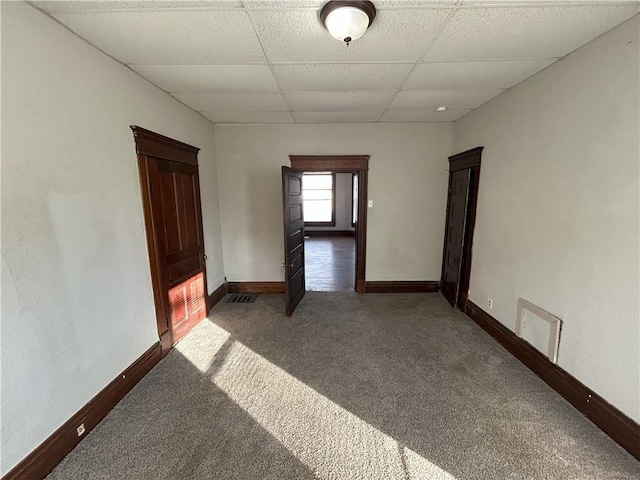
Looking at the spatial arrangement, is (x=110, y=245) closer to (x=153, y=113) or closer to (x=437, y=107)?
(x=153, y=113)

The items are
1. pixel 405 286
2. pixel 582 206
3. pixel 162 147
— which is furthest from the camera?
pixel 405 286

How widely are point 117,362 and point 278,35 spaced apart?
8.55 feet

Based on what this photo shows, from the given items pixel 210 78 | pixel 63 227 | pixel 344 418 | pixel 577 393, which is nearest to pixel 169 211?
pixel 63 227

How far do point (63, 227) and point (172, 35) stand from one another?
1369 mm

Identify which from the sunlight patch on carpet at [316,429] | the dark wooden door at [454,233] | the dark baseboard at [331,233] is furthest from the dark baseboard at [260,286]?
the dark baseboard at [331,233]

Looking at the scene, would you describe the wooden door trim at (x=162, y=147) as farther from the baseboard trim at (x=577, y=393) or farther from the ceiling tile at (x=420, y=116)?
the baseboard trim at (x=577, y=393)

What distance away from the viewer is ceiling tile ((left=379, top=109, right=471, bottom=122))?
11.3ft

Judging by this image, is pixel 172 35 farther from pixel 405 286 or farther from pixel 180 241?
pixel 405 286

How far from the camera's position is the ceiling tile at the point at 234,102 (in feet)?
9.15

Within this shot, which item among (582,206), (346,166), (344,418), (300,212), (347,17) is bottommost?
(344,418)

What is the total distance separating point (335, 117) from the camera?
3629 millimetres

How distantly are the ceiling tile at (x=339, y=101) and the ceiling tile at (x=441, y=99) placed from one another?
0.16m

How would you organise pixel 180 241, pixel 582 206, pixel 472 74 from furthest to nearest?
1. pixel 180 241
2. pixel 472 74
3. pixel 582 206

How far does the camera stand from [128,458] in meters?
1.62
